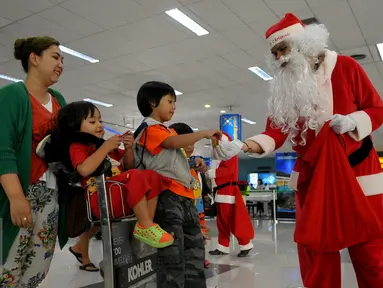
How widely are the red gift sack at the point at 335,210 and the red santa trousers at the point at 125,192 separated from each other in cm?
61

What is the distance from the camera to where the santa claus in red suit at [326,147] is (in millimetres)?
1314

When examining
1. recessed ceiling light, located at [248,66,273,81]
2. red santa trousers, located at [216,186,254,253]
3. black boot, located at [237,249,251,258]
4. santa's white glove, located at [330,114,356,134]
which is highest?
recessed ceiling light, located at [248,66,273,81]

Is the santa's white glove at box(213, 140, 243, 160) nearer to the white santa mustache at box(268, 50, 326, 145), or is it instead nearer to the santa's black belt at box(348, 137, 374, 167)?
the white santa mustache at box(268, 50, 326, 145)

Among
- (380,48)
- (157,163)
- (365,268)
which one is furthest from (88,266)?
(380,48)

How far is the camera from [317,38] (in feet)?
5.19

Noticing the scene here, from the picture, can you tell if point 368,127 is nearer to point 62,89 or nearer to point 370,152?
point 370,152

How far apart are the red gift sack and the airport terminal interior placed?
3.40 feet

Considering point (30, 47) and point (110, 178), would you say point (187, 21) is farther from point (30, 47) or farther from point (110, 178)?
point (110, 178)

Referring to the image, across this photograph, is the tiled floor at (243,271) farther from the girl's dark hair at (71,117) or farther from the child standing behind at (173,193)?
the girl's dark hair at (71,117)

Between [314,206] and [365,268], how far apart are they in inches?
13.3

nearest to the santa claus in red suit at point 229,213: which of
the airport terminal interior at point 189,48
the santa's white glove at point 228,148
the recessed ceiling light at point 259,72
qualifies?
the airport terminal interior at point 189,48

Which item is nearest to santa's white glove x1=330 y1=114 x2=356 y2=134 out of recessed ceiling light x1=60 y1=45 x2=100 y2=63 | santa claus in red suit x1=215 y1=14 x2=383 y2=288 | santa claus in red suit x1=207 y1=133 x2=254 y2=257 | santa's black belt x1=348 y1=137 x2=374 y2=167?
santa claus in red suit x1=215 y1=14 x2=383 y2=288

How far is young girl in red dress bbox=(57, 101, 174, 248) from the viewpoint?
4.57ft

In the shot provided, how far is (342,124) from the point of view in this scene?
1.34 m
